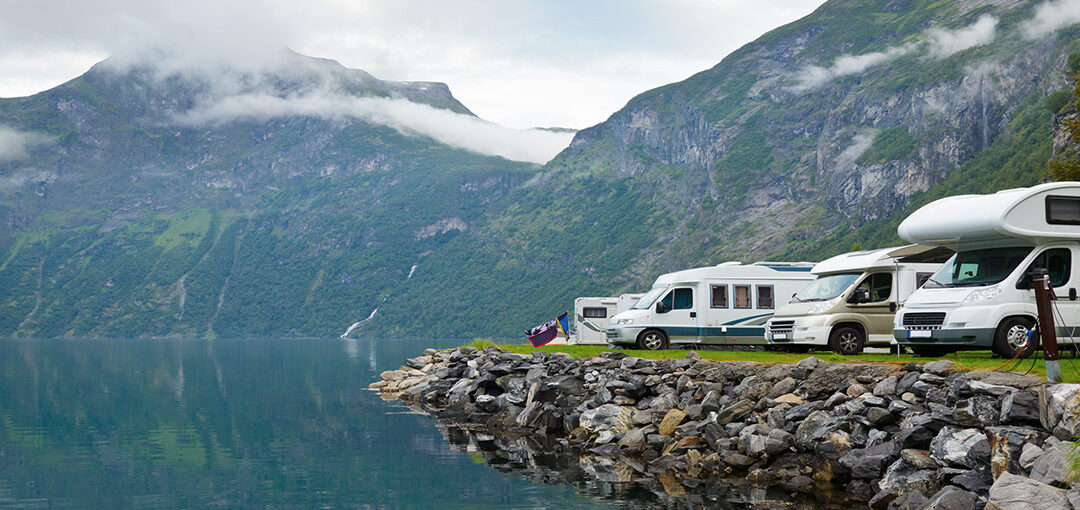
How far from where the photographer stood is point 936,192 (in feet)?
458

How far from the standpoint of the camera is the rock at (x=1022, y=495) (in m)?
10.7

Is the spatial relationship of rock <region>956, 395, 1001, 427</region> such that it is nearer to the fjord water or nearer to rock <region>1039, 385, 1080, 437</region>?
rock <region>1039, 385, 1080, 437</region>

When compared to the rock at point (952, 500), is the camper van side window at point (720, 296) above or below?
above

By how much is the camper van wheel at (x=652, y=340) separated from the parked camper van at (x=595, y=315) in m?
17.4

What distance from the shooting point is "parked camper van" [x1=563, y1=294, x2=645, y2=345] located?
160ft

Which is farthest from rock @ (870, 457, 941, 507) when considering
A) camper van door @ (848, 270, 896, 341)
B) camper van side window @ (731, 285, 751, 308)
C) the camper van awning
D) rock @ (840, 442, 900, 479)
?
camper van side window @ (731, 285, 751, 308)

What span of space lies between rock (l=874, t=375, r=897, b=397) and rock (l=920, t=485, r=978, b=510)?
3.20 metres

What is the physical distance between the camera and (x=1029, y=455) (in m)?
12.0

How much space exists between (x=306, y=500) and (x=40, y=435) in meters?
15.3

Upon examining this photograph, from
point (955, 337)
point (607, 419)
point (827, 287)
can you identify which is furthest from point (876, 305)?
point (607, 419)

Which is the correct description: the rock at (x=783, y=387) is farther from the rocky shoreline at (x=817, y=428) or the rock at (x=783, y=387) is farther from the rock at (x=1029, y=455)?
the rock at (x=1029, y=455)

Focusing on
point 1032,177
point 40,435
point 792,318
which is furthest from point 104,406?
point 1032,177

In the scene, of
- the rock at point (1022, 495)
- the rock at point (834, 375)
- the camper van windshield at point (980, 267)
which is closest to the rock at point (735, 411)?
A: the rock at point (834, 375)

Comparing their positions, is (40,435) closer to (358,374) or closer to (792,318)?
(792,318)
